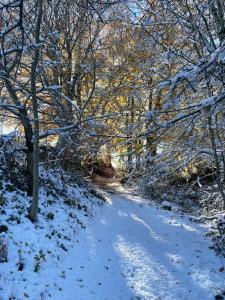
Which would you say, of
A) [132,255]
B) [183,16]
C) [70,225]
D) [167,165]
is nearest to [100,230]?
[70,225]

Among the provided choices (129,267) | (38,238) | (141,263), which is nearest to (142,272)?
(129,267)

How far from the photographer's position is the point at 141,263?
30.2 ft

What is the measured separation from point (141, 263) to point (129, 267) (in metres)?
0.43

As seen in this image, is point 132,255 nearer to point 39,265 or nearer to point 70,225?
point 70,225

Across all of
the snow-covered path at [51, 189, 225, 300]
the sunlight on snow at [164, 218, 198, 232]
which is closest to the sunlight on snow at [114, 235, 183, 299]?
the snow-covered path at [51, 189, 225, 300]

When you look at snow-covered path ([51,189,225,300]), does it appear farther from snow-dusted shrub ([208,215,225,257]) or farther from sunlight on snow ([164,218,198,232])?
snow-dusted shrub ([208,215,225,257])

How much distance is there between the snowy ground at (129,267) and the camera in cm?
718

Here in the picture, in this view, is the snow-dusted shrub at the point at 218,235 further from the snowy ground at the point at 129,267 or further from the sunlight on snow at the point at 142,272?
the sunlight on snow at the point at 142,272

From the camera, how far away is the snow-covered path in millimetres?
7473

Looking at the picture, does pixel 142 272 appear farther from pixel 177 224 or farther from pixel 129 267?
pixel 177 224

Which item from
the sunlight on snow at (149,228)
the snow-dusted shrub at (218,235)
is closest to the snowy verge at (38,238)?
the sunlight on snow at (149,228)

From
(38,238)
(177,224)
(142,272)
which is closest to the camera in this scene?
(142,272)

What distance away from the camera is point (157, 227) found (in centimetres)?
1303

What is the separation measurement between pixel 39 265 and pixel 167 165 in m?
4.13
